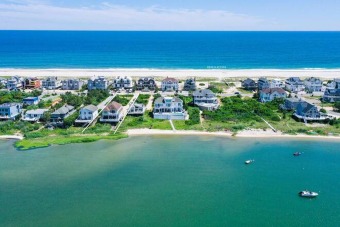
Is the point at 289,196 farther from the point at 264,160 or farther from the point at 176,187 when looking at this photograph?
the point at 176,187

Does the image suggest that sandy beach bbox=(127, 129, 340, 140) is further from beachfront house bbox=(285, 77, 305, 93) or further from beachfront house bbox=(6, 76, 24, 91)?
beachfront house bbox=(6, 76, 24, 91)

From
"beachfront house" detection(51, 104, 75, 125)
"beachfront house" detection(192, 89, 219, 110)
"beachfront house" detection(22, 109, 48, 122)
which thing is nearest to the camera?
"beachfront house" detection(51, 104, 75, 125)

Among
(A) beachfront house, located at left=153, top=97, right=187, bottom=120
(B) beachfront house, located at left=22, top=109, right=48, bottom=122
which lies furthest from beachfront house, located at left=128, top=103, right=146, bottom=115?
(B) beachfront house, located at left=22, top=109, right=48, bottom=122

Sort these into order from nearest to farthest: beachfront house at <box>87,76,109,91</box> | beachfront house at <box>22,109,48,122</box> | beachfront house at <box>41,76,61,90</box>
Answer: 1. beachfront house at <box>22,109,48,122</box>
2. beachfront house at <box>87,76,109,91</box>
3. beachfront house at <box>41,76,61,90</box>

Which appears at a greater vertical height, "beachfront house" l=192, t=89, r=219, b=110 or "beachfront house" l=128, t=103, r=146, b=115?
"beachfront house" l=192, t=89, r=219, b=110

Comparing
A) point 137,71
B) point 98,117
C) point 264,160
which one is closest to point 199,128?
point 264,160

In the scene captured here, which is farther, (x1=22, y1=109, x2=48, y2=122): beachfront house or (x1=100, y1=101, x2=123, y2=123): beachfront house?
(x1=22, y1=109, x2=48, y2=122): beachfront house

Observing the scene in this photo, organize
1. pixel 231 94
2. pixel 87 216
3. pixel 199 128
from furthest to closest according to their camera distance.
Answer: pixel 231 94 < pixel 199 128 < pixel 87 216

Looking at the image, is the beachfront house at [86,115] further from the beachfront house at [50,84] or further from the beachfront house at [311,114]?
the beachfront house at [311,114]
